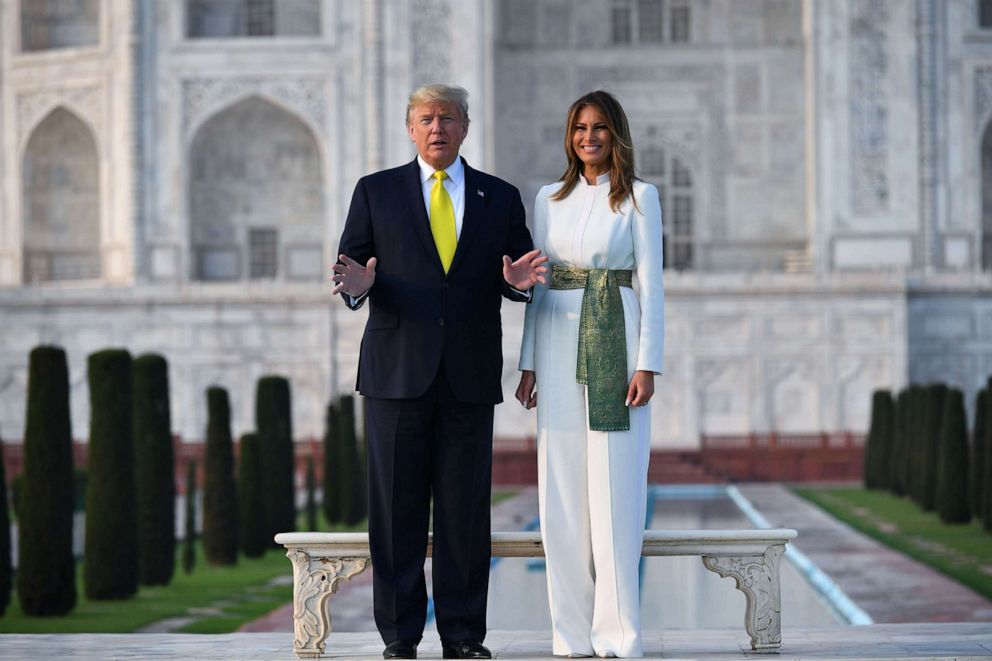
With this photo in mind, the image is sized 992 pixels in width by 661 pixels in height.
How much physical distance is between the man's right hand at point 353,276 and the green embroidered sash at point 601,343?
64cm

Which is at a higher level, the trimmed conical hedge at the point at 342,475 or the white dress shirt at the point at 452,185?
the white dress shirt at the point at 452,185

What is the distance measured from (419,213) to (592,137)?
636 mm

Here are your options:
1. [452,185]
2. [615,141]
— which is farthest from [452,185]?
[615,141]

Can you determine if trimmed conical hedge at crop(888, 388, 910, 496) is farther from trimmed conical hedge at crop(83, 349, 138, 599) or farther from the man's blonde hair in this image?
the man's blonde hair

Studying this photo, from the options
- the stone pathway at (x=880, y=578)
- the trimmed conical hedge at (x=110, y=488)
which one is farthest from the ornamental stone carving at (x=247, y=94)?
the trimmed conical hedge at (x=110, y=488)

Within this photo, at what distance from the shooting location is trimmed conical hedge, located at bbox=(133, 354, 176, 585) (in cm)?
1088

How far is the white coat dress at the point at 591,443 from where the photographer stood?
5.17 meters

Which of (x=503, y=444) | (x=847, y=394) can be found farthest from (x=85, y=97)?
(x=847, y=394)

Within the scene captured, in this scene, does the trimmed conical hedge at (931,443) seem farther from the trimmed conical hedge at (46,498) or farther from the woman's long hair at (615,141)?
the woman's long hair at (615,141)

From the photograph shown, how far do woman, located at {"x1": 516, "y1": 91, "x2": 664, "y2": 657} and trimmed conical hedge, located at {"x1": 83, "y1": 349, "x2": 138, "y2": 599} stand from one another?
18.1ft

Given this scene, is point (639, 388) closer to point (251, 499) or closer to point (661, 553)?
point (661, 553)

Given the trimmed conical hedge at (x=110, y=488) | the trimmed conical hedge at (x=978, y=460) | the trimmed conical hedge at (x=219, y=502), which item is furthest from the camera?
the trimmed conical hedge at (x=978, y=460)

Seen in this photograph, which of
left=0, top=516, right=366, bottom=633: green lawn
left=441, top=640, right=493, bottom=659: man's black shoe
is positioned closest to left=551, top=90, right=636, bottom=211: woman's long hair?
left=441, top=640, right=493, bottom=659: man's black shoe

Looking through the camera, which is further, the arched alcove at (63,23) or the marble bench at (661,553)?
the arched alcove at (63,23)
